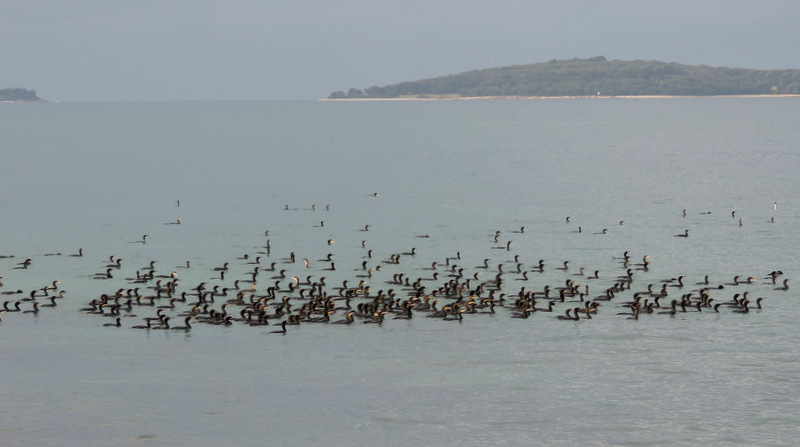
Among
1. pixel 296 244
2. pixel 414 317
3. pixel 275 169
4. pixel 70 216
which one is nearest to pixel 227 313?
pixel 414 317

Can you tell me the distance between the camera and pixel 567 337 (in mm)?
35094

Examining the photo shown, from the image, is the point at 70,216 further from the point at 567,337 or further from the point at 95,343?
the point at 567,337

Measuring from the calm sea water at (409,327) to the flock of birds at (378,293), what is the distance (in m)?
0.25

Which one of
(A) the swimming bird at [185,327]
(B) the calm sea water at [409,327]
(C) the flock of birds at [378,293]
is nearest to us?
(B) the calm sea water at [409,327]

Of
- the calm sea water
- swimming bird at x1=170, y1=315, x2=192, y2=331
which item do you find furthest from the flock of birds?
the calm sea water

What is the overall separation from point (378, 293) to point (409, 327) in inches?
120

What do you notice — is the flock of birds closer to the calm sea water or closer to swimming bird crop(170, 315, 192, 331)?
swimming bird crop(170, 315, 192, 331)

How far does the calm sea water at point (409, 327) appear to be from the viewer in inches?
1081

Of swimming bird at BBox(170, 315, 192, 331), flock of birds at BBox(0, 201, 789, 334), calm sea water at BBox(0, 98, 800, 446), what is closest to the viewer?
calm sea water at BBox(0, 98, 800, 446)

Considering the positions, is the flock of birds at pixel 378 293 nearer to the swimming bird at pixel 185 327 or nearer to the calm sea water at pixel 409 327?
the swimming bird at pixel 185 327

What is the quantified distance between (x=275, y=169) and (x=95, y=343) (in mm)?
71899

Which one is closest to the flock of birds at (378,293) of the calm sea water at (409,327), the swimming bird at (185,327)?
the swimming bird at (185,327)

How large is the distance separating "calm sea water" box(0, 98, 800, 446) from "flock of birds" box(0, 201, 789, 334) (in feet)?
0.81

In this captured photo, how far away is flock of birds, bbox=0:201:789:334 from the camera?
37312mm
